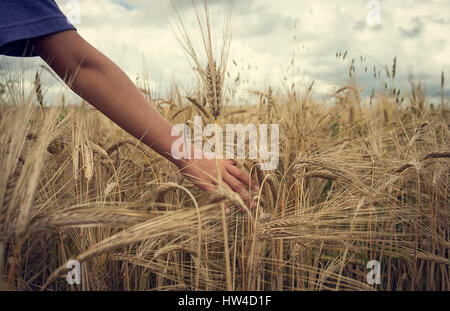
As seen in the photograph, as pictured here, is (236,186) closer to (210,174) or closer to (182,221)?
(210,174)

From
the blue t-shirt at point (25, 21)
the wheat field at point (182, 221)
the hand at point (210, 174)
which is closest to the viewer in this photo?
the wheat field at point (182, 221)

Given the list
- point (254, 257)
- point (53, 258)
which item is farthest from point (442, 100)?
point (53, 258)

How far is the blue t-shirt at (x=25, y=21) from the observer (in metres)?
0.88

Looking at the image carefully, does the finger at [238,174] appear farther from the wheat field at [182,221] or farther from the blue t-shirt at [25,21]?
the blue t-shirt at [25,21]

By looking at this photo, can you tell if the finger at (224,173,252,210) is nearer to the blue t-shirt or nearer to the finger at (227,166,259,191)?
the finger at (227,166,259,191)

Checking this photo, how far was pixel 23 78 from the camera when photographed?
35.1 inches

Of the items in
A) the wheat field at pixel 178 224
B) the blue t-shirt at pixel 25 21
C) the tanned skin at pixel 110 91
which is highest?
the blue t-shirt at pixel 25 21

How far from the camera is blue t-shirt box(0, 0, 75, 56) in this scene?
2.90 feet

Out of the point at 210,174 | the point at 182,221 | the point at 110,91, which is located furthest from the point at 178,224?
Answer: the point at 110,91

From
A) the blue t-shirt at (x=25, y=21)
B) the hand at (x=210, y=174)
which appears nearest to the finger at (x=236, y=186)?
the hand at (x=210, y=174)

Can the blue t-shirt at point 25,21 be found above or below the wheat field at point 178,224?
above

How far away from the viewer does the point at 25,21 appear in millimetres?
891
